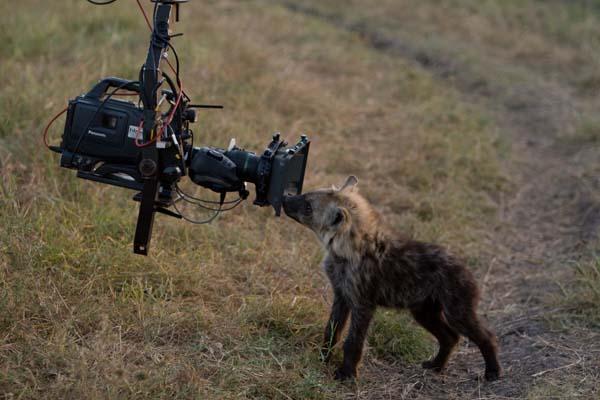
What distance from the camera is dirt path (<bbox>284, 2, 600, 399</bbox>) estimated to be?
4.38 m

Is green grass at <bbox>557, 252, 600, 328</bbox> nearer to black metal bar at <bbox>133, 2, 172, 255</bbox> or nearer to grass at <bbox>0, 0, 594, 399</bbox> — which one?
grass at <bbox>0, 0, 594, 399</bbox>

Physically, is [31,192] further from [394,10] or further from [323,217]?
[394,10]

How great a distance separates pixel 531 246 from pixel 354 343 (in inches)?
110

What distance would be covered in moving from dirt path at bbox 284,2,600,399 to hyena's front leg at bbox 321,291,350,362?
0.93ft

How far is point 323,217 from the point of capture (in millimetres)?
4590

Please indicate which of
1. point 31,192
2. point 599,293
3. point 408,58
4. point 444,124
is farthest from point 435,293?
point 408,58

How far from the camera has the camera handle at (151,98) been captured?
368cm

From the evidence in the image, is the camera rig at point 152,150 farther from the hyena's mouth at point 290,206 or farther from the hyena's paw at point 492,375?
the hyena's paw at point 492,375

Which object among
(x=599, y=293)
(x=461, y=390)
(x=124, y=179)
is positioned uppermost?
(x=124, y=179)

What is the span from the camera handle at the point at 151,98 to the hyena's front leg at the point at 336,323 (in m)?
1.25

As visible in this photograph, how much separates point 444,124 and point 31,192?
16.4 feet

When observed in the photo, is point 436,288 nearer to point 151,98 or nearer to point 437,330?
point 437,330

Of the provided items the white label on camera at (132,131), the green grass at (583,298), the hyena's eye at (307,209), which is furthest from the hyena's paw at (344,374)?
the white label on camera at (132,131)

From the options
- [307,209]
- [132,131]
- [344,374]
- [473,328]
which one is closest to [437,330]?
[473,328]
